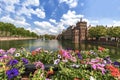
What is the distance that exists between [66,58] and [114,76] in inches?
59.0

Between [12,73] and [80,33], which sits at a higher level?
[80,33]

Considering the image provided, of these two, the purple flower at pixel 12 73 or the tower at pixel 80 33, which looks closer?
the purple flower at pixel 12 73

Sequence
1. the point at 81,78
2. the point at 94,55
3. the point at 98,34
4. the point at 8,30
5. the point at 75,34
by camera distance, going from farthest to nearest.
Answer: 1. the point at 8,30
2. the point at 75,34
3. the point at 98,34
4. the point at 94,55
5. the point at 81,78

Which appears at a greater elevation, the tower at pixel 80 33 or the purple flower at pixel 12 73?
the tower at pixel 80 33

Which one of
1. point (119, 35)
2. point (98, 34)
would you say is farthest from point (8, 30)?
point (119, 35)

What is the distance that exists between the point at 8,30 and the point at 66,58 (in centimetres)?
14218

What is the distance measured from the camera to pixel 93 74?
4.34 meters

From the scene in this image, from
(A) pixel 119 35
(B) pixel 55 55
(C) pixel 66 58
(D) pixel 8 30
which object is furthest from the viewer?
(D) pixel 8 30

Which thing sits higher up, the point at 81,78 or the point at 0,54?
the point at 0,54

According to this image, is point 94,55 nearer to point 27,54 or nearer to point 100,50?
point 100,50

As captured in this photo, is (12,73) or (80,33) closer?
(12,73)

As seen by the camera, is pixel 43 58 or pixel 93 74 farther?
pixel 43 58

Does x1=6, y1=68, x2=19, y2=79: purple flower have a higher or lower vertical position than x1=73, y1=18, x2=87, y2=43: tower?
lower

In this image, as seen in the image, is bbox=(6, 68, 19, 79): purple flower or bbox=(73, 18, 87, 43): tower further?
bbox=(73, 18, 87, 43): tower
